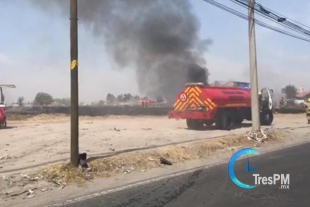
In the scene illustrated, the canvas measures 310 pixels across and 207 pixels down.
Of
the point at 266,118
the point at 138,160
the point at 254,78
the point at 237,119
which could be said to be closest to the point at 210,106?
the point at 237,119

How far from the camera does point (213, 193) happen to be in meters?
6.59

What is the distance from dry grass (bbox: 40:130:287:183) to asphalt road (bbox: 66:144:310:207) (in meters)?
1.32

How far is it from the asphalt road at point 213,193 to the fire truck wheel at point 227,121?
945cm

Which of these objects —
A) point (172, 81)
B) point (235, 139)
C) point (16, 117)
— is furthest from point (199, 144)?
point (172, 81)

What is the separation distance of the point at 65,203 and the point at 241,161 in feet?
17.0

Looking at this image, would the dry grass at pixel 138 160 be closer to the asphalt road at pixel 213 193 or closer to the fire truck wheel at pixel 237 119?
the asphalt road at pixel 213 193

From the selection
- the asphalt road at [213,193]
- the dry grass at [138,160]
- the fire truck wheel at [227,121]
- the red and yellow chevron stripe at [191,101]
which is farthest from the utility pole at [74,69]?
the fire truck wheel at [227,121]

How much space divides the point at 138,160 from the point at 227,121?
9.77 m

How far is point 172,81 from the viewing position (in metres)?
33.9

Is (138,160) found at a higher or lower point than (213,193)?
higher

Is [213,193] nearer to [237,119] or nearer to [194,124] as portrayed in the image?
[194,124]

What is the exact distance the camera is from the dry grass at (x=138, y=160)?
7.93m

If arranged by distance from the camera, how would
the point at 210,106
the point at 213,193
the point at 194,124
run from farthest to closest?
the point at 194,124 < the point at 210,106 < the point at 213,193

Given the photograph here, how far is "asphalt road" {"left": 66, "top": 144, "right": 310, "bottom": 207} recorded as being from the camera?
599 cm
